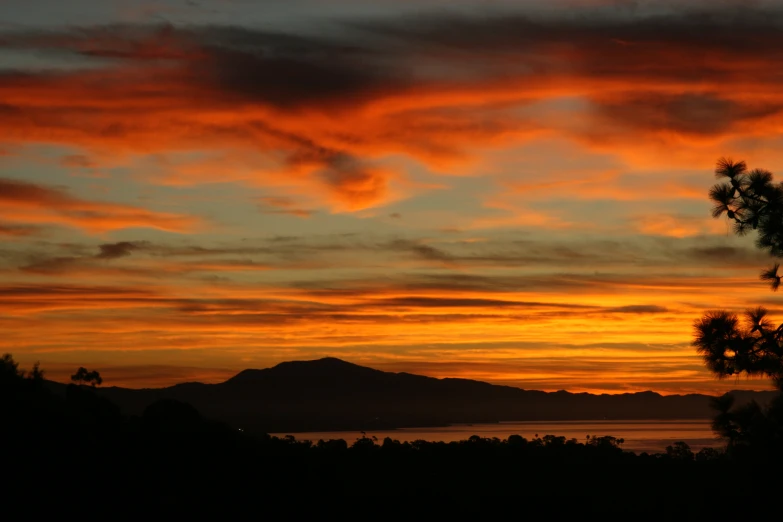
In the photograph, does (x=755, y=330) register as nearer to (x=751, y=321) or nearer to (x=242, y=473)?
(x=751, y=321)

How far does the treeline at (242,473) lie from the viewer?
2353cm

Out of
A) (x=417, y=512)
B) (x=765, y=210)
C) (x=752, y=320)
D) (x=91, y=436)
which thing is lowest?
(x=417, y=512)

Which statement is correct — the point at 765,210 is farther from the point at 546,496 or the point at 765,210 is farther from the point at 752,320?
the point at 546,496

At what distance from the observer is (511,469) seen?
118 feet

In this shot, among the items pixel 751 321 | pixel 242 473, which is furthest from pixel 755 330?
pixel 242 473

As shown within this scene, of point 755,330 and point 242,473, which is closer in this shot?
point 755,330

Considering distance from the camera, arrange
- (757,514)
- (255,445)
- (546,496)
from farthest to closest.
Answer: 1. (255,445)
2. (546,496)
3. (757,514)

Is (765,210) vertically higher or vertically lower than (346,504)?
higher

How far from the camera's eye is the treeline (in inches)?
926

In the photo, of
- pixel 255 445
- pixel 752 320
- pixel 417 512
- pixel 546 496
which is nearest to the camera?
pixel 752 320

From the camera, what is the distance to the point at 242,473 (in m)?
28.5

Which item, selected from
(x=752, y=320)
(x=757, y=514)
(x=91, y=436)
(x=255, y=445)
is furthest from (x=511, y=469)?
(x=752, y=320)

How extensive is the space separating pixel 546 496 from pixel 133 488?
1171 cm

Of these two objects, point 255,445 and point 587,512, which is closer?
point 587,512
